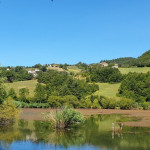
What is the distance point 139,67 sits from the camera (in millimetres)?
142250

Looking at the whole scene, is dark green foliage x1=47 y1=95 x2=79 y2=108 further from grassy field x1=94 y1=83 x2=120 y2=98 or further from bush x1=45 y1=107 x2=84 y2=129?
bush x1=45 y1=107 x2=84 y2=129

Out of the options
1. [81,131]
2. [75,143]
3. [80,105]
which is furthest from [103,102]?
[75,143]

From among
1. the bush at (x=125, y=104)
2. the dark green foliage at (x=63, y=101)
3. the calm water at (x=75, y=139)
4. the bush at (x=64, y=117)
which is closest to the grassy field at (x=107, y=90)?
the bush at (x=125, y=104)

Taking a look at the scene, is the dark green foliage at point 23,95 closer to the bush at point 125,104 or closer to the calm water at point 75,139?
the bush at point 125,104

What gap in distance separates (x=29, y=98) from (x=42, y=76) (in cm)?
3879

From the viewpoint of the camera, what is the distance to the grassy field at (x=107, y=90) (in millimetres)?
101588

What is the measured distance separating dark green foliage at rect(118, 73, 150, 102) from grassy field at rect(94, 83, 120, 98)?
11.4 ft

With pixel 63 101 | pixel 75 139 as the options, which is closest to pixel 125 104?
pixel 63 101

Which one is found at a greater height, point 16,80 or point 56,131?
point 16,80

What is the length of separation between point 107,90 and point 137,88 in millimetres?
13258

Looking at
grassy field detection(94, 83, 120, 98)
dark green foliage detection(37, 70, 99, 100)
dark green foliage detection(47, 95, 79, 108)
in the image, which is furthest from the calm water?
dark green foliage detection(37, 70, 99, 100)

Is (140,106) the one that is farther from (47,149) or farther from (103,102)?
(47,149)

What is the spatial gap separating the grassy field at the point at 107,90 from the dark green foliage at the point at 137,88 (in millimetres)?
Result: 3473

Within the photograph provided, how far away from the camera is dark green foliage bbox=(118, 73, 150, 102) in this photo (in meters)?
94.8
